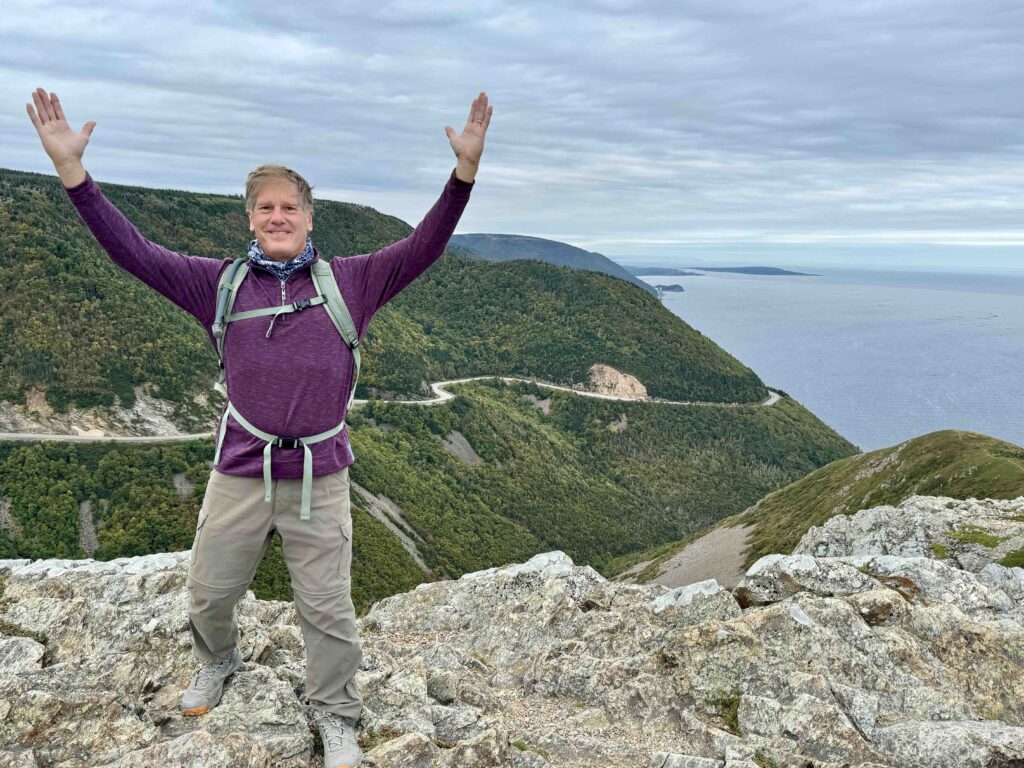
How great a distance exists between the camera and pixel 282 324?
5.41 metres

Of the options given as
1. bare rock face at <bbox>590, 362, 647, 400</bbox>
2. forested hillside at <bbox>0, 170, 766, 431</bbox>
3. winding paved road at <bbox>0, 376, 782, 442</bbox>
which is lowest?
winding paved road at <bbox>0, 376, 782, 442</bbox>

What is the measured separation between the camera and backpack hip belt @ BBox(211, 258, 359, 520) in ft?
17.8

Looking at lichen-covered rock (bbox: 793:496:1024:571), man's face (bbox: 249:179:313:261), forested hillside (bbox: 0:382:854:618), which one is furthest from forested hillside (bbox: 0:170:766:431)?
man's face (bbox: 249:179:313:261)

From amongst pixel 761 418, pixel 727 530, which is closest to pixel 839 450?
pixel 761 418

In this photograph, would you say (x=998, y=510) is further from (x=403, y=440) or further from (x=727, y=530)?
(x=403, y=440)

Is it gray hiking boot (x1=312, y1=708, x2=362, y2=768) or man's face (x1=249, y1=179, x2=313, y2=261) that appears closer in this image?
→ man's face (x1=249, y1=179, x2=313, y2=261)

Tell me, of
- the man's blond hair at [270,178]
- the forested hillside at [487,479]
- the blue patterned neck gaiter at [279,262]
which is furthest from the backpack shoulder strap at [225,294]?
the forested hillside at [487,479]

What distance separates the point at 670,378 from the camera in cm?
15850

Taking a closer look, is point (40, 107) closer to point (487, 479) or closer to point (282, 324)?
point (282, 324)

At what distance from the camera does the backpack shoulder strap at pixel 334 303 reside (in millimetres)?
5504

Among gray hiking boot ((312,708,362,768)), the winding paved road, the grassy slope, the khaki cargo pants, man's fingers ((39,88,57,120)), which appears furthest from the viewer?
the winding paved road

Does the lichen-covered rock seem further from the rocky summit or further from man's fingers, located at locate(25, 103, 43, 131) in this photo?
man's fingers, located at locate(25, 103, 43, 131)

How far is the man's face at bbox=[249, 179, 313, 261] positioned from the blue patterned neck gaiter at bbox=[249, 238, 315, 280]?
8 centimetres

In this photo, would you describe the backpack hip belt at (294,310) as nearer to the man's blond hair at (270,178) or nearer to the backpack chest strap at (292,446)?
the backpack chest strap at (292,446)
